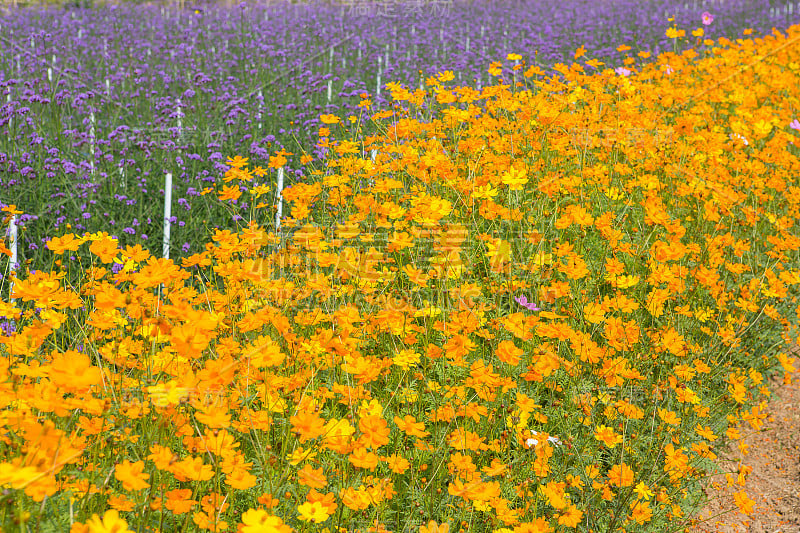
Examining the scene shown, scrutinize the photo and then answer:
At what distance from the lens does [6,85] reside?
5324mm

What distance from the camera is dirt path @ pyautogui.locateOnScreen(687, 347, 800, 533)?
9.71 feet

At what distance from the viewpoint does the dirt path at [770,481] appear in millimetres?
2961

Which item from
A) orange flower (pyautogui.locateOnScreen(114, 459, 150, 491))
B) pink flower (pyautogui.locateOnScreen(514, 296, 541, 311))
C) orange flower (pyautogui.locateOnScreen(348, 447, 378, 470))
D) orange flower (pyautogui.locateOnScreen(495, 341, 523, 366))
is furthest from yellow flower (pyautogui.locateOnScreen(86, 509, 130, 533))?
pink flower (pyautogui.locateOnScreen(514, 296, 541, 311))

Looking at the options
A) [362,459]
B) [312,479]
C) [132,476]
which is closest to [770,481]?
[362,459]

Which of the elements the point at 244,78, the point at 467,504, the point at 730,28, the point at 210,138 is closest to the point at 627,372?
the point at 467,504

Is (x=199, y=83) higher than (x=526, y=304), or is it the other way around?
(x=199, y=83)

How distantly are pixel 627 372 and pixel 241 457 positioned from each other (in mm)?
1539

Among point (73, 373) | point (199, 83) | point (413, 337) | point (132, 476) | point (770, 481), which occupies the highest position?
point (73, 373)

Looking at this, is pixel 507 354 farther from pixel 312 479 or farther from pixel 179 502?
pixel 179 502

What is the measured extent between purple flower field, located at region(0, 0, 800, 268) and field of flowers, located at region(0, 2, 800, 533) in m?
0.09

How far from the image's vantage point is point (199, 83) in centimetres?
652

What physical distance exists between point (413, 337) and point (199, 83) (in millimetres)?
4773

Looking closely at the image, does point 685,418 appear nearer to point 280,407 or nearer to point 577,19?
point 280,407

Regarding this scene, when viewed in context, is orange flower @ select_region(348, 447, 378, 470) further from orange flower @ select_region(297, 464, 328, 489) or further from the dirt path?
the dirt path
